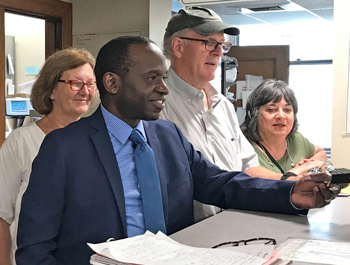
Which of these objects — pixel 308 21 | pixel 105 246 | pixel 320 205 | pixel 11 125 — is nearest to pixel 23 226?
pixel 105 246

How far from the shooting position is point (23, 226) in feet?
3.95

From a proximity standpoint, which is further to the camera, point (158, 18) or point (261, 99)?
point (158, 18)

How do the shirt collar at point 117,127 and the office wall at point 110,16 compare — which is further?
the office wall at point 110,16

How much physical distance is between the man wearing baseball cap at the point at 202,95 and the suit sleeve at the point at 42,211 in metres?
0.87

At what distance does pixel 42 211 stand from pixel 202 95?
1092 millimetres

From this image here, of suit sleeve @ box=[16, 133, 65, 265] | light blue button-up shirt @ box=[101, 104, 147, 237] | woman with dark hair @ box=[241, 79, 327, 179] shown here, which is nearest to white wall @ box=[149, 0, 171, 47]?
woman with dark hair @ box=[241, 79, 327, 179]

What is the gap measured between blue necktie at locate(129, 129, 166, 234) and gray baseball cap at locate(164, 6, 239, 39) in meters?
0.87

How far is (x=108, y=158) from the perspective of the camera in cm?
132

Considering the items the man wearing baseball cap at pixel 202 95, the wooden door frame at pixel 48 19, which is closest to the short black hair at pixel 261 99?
the man wearing baseball cap at pixel 202 95

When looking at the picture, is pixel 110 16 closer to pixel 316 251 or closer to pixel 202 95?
pixel 202 95

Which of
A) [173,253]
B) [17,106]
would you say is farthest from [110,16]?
[173,253]

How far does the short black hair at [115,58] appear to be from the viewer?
137 cm

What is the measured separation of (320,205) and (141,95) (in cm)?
71

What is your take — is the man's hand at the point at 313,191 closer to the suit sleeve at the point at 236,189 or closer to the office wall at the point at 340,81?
the suit sleeve at the point at 236,189
